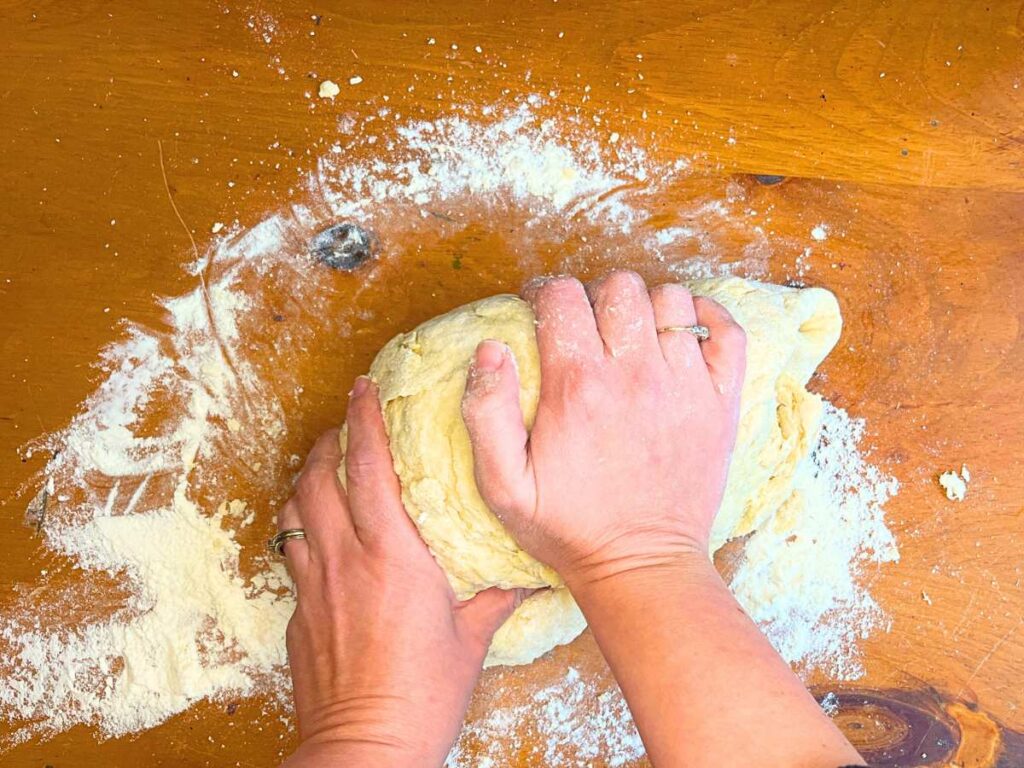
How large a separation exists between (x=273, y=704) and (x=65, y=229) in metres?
0.83

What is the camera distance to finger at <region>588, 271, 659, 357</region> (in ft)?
3.35

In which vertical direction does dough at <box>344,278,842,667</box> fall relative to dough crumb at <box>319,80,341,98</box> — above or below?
below

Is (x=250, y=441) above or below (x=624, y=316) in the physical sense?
below

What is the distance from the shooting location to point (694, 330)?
1.05 m

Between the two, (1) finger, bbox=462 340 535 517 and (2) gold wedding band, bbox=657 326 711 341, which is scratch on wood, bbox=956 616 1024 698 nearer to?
(2) gold wedding band, bbox=657 326 711 341

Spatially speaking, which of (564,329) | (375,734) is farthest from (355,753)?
(564,329)

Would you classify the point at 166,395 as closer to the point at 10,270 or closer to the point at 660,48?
the point at 10,270

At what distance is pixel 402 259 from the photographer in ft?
4.13

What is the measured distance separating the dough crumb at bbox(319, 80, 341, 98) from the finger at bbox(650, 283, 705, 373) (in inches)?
24.1

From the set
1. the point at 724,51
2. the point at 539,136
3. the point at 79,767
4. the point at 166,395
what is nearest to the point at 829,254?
the point at 724,51

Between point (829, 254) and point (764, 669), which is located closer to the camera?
point (764, 669)

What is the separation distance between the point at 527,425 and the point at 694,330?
262mm

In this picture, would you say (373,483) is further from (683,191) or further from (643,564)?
(683,191)

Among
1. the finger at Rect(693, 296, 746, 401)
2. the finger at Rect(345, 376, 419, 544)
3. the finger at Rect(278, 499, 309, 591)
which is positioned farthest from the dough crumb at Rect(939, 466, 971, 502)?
the finger at Rect(278, 499, 309, 591)
